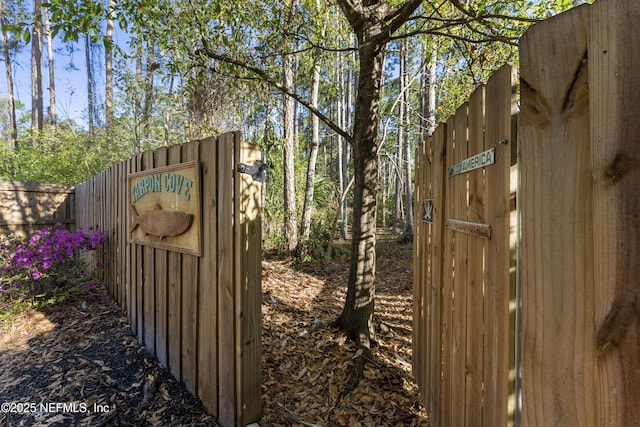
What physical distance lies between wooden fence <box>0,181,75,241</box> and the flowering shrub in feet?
5.62

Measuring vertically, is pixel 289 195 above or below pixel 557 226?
above

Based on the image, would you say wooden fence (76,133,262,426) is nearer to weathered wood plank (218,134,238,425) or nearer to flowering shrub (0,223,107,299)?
weathered wood plank (218,134,238,425)

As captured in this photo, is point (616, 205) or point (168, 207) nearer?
point (616, 205)

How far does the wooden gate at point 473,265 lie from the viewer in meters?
1.07

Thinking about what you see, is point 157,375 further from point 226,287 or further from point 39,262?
point 39,262

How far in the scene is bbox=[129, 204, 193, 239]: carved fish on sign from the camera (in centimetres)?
254

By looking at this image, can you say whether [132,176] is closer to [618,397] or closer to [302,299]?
[302,299]

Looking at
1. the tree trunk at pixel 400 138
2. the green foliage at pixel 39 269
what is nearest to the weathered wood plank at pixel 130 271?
the green foliage at pixel 39 269

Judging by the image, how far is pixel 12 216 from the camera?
5.82 m

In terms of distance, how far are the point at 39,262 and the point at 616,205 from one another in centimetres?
555

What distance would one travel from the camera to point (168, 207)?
278 cm

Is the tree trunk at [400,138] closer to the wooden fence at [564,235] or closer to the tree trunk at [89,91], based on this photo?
the wooden fence at [564,235]

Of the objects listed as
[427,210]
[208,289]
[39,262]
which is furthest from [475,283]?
[39,262]

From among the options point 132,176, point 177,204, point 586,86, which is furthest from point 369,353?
point 132,176
